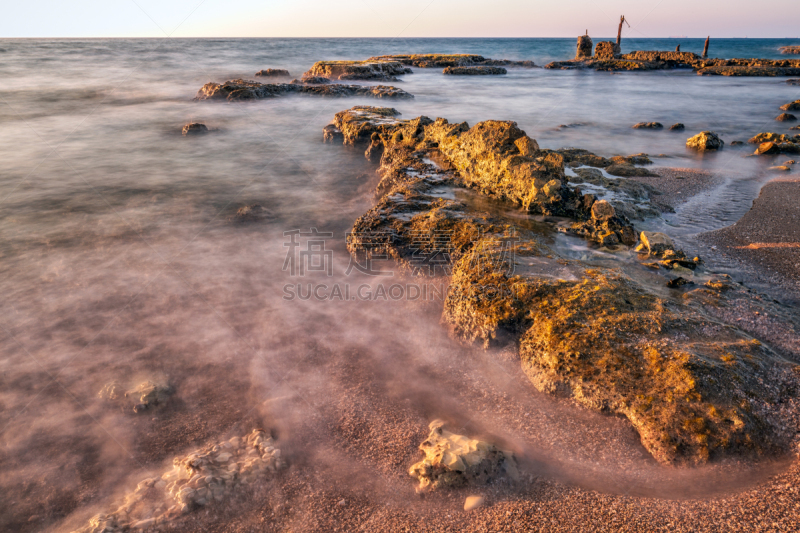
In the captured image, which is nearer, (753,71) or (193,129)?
(193,129)

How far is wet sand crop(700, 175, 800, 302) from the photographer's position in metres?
4.30

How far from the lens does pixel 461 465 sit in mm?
2521

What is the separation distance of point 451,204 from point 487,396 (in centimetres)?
277

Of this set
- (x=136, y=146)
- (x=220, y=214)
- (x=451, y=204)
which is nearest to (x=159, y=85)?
(x=136, y=146)

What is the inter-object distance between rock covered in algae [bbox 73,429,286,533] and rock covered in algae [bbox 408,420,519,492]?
98 centimetres

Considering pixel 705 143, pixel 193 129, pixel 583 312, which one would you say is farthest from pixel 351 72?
pixel 583 312

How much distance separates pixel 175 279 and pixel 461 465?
4.51m

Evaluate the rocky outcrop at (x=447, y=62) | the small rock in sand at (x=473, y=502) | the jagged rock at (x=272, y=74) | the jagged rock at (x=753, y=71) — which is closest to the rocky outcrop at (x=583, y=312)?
the small rock in sand at (x=473, y=502)

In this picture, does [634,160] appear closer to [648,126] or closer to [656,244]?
[648,126]

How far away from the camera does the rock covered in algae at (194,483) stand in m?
2.41

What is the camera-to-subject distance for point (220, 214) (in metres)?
7.42

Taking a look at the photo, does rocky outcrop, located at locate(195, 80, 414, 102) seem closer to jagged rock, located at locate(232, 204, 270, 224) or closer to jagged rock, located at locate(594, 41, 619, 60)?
jagged rock, located at locate(232, 204, 270, 224)

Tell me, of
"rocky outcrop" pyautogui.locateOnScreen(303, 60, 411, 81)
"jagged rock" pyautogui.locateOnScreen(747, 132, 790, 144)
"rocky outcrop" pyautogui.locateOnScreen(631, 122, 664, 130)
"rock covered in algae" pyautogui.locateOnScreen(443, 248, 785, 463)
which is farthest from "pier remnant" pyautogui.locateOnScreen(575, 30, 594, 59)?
"rock covered in algae" pyautogui.locateOnScreen(443, 248, 785, 463)

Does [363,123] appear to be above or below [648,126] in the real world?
below
